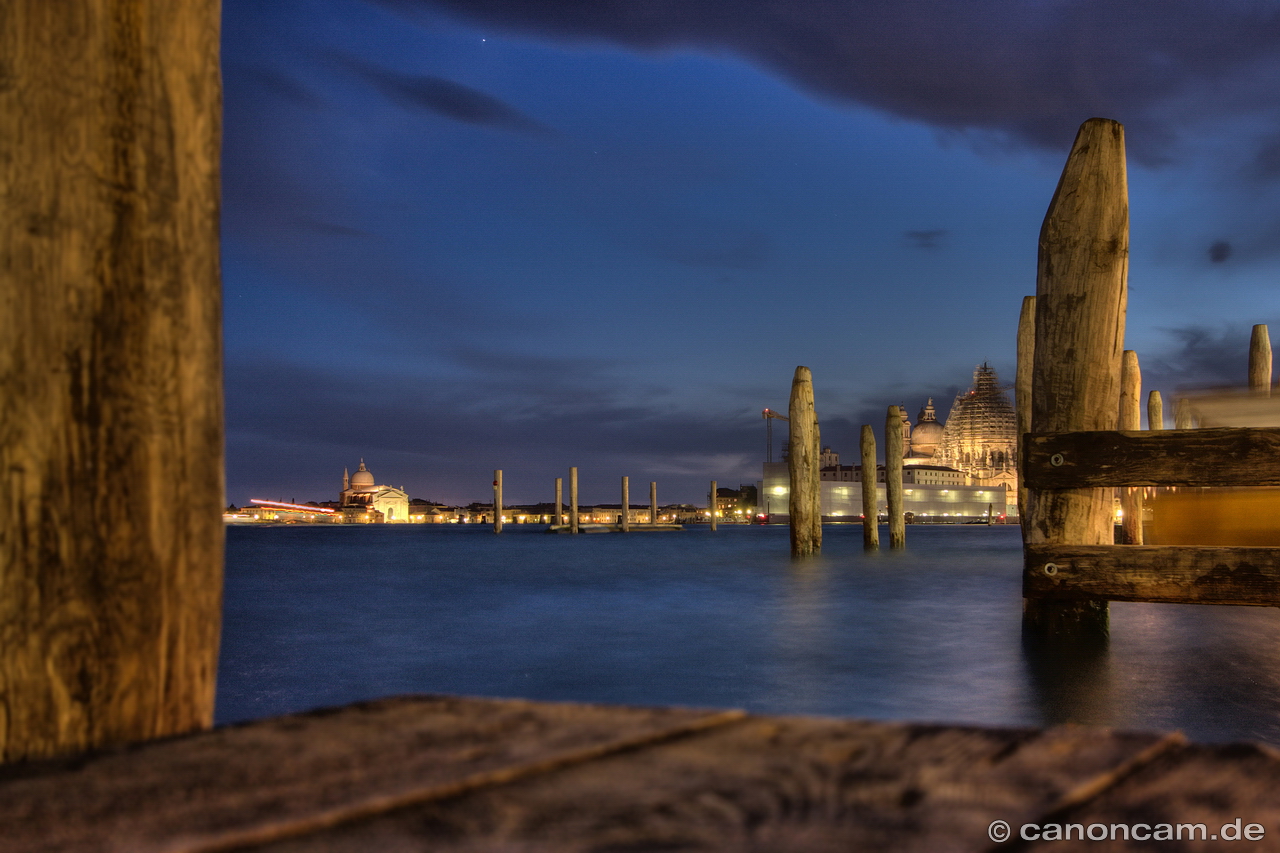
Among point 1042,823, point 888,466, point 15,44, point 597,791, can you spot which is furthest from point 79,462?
point 888,466

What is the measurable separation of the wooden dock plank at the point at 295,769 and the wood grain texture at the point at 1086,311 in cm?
396

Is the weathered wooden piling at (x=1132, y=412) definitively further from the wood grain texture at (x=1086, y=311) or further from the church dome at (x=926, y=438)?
the church dome at (x=926, y=438)

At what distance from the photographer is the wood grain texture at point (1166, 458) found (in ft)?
13.1

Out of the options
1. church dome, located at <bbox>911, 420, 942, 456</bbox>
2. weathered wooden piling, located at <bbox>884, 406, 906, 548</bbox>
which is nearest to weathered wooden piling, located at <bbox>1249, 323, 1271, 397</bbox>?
weathered wooden piling, located at <bbox>884, 406, 906, 548</bbox>

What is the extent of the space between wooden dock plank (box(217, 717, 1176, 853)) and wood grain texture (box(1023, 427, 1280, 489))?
3.43 metres

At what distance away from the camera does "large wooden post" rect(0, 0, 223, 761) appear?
1470mm

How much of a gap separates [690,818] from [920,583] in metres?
17.3

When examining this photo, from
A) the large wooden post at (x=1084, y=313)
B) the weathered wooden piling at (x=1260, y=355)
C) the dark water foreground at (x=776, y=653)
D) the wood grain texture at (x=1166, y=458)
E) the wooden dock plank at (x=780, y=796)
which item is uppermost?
the weathered wooden piling at (x=1260, y=355)

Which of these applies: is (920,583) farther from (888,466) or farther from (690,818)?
(690,818)

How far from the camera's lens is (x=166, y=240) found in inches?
63.0

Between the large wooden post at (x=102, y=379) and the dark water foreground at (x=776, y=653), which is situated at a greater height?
the large wooden post at (x=102, y=379)

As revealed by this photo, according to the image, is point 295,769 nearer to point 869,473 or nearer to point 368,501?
point 869,473

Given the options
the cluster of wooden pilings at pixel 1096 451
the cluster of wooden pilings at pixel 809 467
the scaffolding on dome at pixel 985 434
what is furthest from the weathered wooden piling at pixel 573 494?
the scaffolding on dome at pixel 985 434

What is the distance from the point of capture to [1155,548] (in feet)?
14.0
